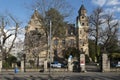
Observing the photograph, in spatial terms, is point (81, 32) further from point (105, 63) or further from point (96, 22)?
point (105, 63)

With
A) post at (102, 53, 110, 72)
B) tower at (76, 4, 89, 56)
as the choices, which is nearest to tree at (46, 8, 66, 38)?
tower at (76, 4, 89, 56)

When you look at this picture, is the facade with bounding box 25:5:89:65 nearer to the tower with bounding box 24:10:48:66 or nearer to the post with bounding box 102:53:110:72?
the tower with bounding box 24:10:48:66

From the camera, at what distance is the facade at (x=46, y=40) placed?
66.1 meters

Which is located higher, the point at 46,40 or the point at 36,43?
the point at 46,40

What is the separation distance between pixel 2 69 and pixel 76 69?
13309 millimetres

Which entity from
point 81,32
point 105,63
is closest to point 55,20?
point 105,63

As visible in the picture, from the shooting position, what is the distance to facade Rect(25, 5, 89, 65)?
66.1 m

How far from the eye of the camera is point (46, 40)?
6700cm

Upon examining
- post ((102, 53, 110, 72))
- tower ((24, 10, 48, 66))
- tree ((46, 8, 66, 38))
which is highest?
tree ((46, 8, 66, 38))

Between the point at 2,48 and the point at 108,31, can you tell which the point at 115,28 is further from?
the point at 2,48

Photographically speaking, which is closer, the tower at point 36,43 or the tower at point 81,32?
the tower at point 36,43

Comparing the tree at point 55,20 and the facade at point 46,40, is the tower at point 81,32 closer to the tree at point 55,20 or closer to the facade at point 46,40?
the facade at point 46,40

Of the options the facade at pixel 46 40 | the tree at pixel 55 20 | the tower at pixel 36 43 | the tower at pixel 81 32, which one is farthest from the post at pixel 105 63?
the tower at pixel 81 32

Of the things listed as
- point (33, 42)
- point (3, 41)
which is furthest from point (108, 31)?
point (3, 41)
